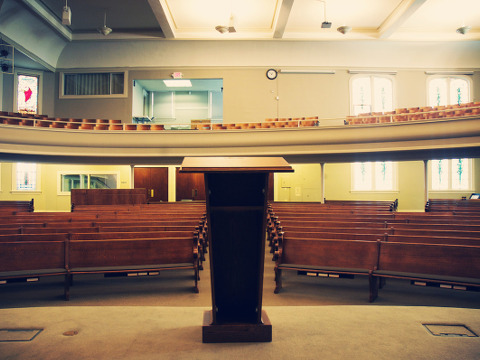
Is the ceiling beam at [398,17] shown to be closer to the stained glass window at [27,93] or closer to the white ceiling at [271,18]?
the white ceiling at [271,18]

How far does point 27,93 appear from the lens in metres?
12.6

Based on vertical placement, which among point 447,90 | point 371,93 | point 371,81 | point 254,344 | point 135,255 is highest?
point 371,81

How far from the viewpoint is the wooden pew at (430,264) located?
312 cm

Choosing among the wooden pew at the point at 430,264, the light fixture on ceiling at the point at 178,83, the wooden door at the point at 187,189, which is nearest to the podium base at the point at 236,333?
the wooden pew at the point at 430,264

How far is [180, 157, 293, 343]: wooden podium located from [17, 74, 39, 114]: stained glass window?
13.1 m

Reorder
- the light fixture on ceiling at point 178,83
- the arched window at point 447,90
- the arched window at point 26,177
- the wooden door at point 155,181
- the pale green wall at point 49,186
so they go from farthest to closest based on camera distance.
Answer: the light fixture on ceiling at point 178,83 < the arched window at point 447,90 < the wooden door at point 155,181 < the arched window at point 26,177 < the pale green wall at point 49,186

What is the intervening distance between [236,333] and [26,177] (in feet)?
41.8

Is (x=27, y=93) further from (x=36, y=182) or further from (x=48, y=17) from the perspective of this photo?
(x=36, y=182)

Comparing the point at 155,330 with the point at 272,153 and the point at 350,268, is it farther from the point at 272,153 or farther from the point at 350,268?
the point at 272,153

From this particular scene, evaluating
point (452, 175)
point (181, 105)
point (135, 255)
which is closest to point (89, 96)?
point (181, 105)

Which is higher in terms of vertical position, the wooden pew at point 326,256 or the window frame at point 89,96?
the window frame at point 89,96

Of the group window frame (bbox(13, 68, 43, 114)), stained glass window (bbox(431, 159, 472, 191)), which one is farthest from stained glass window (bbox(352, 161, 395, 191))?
window frame (bbox(13, 68, 43, 114))

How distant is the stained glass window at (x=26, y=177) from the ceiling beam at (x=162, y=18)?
672cm

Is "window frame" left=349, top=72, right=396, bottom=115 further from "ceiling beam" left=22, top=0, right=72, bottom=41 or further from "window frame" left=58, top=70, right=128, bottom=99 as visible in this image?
"ceiling beam" left=22, top=0, right=72, bottom=41
